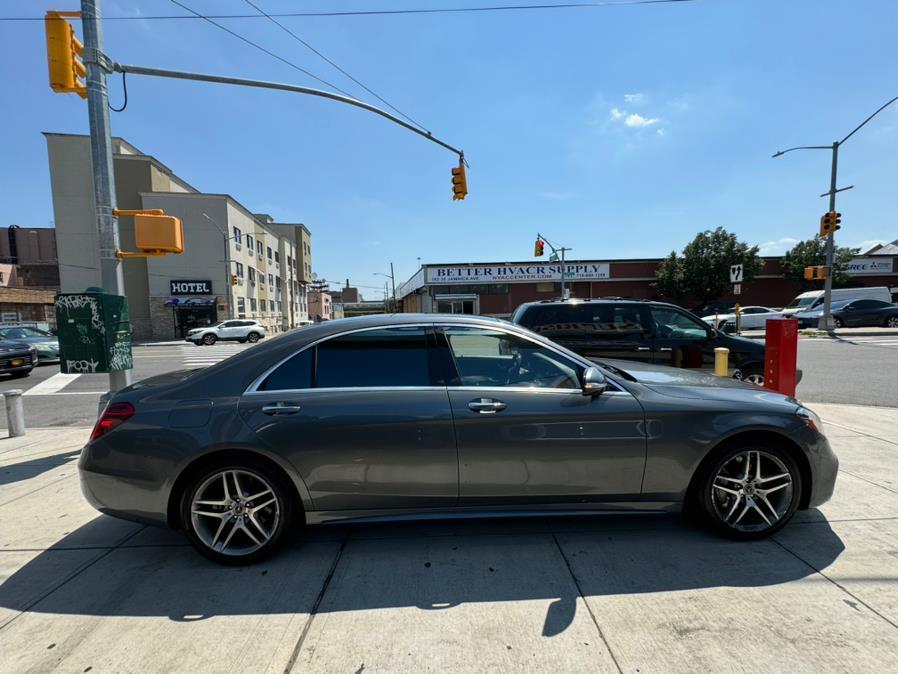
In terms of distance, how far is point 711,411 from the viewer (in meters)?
2.81

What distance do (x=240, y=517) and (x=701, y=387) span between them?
3.33 metres

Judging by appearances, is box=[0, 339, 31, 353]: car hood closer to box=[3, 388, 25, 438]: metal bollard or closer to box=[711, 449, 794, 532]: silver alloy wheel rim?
box=[3, 388, 25, 438]: metal bollard

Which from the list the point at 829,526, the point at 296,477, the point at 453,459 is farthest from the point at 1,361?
the point at 829,526

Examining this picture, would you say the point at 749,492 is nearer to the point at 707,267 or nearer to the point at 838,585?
the point at 838,585

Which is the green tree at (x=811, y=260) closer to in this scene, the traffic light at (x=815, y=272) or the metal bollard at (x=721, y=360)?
the traffic light at (x=815, y=272)

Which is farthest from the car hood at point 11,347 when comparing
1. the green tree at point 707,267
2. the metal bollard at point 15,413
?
the green tree at point 707,267

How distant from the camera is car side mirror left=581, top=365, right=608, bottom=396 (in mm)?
2617

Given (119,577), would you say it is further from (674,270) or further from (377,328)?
(674,270)

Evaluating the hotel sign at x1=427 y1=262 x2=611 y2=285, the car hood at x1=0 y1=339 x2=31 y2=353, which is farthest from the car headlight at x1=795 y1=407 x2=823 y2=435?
the hotel sign at x1=427 y1=262 x2=611 y2=285

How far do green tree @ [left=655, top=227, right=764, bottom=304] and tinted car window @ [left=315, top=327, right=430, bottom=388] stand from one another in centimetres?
3673

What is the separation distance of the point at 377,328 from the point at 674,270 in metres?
37.4

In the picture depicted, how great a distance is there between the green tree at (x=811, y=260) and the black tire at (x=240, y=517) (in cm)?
4400

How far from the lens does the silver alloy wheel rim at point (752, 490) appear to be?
2896 millimetres

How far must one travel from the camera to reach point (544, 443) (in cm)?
273
